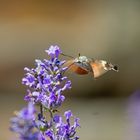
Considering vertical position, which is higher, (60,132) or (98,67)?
(98,67)

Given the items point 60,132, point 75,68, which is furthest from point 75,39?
point 60,132

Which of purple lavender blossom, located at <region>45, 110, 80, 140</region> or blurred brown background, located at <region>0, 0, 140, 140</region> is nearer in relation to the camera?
purple lavender blossom, located at <region>45, 110, 80, 140</region>

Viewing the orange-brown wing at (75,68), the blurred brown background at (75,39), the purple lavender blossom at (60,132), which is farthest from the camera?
the blurred brown background at (75,39)

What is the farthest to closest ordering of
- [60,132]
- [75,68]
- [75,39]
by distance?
1. [75,39]
2. [75,68]
3. [60,132]

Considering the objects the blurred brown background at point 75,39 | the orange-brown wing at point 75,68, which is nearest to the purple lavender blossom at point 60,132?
the orange-brown wing at point 75,68

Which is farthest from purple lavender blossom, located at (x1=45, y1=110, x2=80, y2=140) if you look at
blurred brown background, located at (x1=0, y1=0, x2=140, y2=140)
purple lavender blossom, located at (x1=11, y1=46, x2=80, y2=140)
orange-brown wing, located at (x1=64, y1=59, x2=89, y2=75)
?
blurred brown background, located at (x1=0, y1=0, x2=140, y2=140)

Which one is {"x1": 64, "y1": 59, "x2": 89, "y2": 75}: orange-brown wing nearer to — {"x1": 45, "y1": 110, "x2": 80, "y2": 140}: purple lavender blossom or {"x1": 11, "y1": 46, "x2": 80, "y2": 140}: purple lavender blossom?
{"x1": 11, "y1": 46, "x2": 80, "y2": 140}: purple lavender blossom

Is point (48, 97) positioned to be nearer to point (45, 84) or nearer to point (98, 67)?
point (45, 84)

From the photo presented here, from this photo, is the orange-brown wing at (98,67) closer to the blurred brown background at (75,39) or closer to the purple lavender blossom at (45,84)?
the purple lavender blossom at (45,84)
